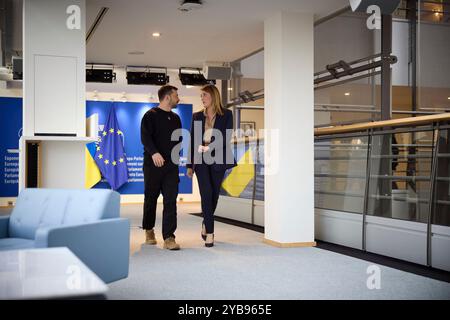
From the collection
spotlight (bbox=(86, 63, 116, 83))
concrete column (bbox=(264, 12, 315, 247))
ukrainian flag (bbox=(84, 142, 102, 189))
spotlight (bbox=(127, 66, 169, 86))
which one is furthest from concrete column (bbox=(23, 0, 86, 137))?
ukrainian flag (bbox=(84, 142, 102, 189))

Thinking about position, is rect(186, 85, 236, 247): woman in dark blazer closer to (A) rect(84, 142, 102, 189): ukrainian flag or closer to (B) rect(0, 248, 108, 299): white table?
(B) rect(0, 248, 108, 299): white table

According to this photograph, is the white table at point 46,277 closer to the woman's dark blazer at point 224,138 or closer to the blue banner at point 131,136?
the woman's dark blazer at point 224,138

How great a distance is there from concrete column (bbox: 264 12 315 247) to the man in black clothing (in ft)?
3.81

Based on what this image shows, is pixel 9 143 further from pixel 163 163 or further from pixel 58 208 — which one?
pixel 58 208

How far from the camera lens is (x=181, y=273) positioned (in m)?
4.20

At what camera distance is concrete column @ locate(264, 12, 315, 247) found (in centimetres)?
584

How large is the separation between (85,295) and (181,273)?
112 inches

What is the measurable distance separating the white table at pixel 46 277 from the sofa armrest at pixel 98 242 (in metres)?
0.68

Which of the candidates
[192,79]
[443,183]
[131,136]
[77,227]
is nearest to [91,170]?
[131,136]

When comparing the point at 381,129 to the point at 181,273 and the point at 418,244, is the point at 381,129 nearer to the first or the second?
the point at 418,244

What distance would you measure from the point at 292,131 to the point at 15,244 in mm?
3372

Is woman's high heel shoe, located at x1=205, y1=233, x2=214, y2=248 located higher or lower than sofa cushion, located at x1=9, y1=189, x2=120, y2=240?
lower
